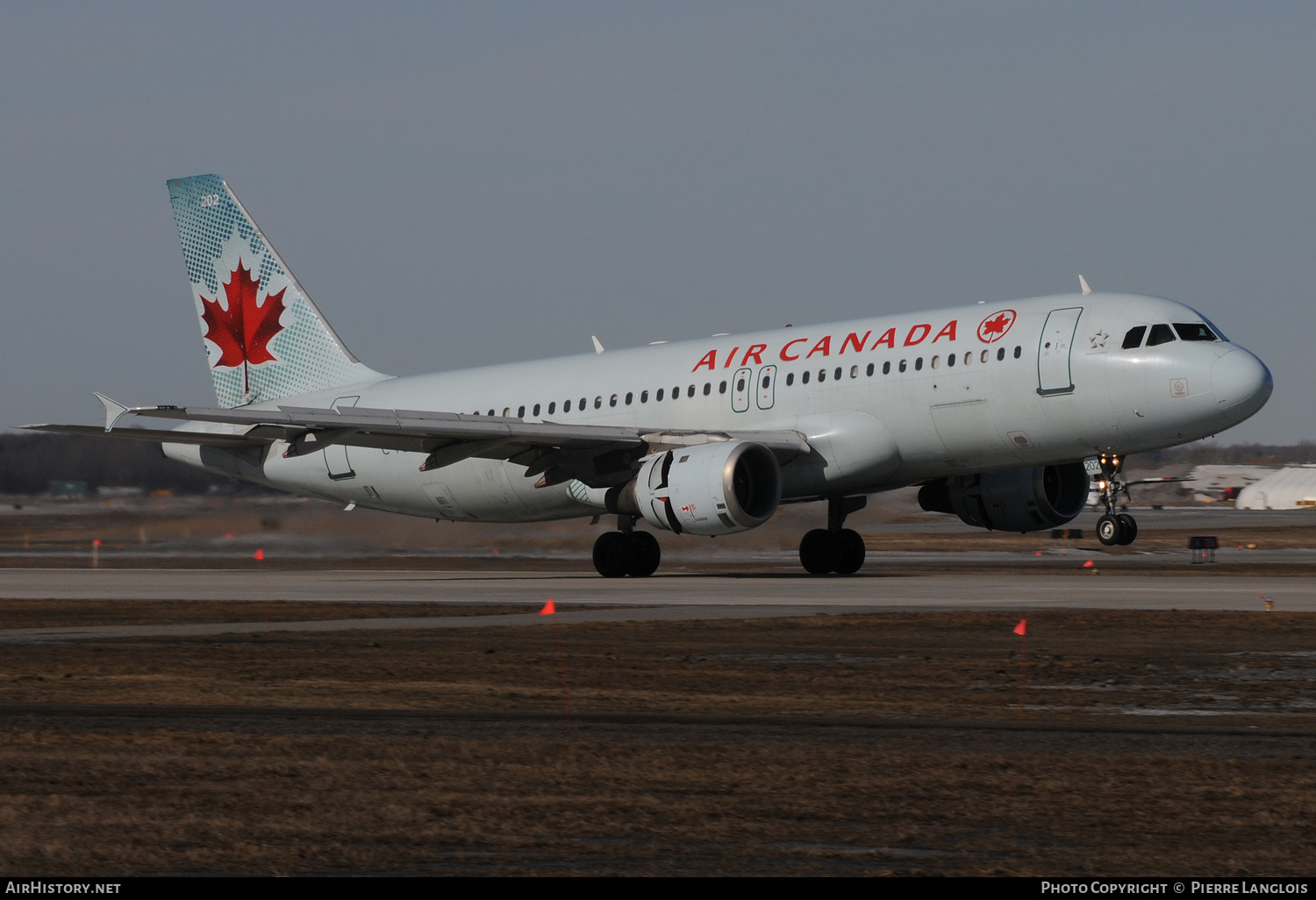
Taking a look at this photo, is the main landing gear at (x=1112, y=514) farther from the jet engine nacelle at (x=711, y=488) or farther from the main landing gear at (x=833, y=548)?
the main landing gear at (x=833, y=548)

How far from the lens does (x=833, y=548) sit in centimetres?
3506

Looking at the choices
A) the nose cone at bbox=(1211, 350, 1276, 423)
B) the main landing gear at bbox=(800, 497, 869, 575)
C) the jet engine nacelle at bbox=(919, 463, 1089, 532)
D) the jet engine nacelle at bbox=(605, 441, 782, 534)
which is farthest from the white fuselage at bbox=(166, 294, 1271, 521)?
the main landing gear at bbox=(800, 497, 869, 575)

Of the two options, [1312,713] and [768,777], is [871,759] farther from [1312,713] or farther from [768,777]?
[1312,713]

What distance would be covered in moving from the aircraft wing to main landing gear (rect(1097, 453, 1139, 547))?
566 cm

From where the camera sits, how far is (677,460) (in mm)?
30641

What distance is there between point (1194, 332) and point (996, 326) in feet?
11.4

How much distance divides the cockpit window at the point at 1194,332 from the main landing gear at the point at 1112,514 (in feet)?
8.29

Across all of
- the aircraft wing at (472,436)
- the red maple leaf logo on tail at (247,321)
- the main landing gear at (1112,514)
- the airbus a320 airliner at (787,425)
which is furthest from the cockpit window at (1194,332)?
the red maple leaf logo on tail at (247,321)

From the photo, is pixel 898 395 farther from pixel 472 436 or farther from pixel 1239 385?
pixel 472 436

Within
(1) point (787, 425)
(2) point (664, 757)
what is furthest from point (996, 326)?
(2) point (664, 757)

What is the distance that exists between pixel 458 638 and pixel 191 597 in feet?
33.1

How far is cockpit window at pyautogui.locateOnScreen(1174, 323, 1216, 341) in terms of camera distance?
1139 inches

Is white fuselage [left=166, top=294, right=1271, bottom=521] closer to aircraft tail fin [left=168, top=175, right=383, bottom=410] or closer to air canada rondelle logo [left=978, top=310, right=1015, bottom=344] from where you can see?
air canada rondelle logo [left=978, top=310, right=1015, bottom=344]
